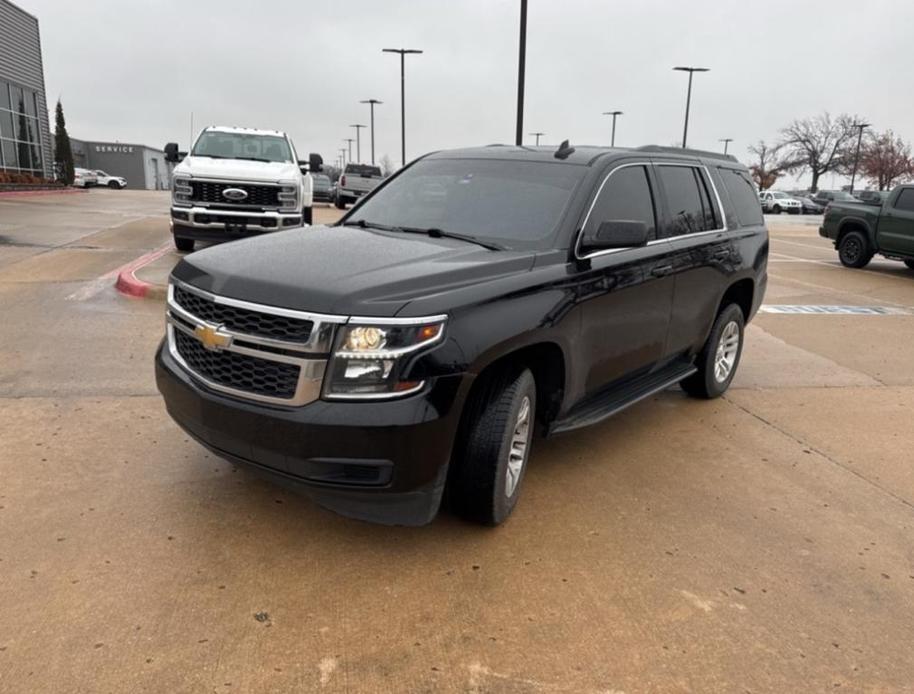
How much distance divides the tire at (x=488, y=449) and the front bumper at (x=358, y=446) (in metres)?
0.21

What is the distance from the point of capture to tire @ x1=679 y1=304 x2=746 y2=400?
18.6 feet

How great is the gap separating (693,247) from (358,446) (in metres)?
3.12

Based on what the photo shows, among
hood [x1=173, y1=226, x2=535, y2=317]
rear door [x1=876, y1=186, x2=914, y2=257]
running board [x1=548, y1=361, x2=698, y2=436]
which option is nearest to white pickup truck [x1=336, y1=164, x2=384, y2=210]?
rear door [x1=876, y1=186, x2=914, y2=257]

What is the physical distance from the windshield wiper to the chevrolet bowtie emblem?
4.47 ft

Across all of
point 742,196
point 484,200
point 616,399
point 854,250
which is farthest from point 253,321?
point 854,250

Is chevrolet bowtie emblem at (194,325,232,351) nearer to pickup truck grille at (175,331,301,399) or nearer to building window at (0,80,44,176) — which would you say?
pickup truck grille at (175,331,301,399)

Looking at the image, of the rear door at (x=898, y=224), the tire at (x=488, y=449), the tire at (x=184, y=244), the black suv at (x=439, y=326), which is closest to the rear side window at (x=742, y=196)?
the black suv at (x=439, y=326)

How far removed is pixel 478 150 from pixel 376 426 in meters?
2.59

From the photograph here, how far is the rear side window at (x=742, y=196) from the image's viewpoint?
5941mm

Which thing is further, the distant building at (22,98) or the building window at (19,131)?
the building window at (19,131)

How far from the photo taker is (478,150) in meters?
4.87

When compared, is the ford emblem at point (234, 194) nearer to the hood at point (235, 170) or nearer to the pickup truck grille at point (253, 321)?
the hood at point (235, 170)

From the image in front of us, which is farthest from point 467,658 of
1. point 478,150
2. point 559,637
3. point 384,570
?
point 478,150

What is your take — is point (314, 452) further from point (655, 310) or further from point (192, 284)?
point (655, 310)
